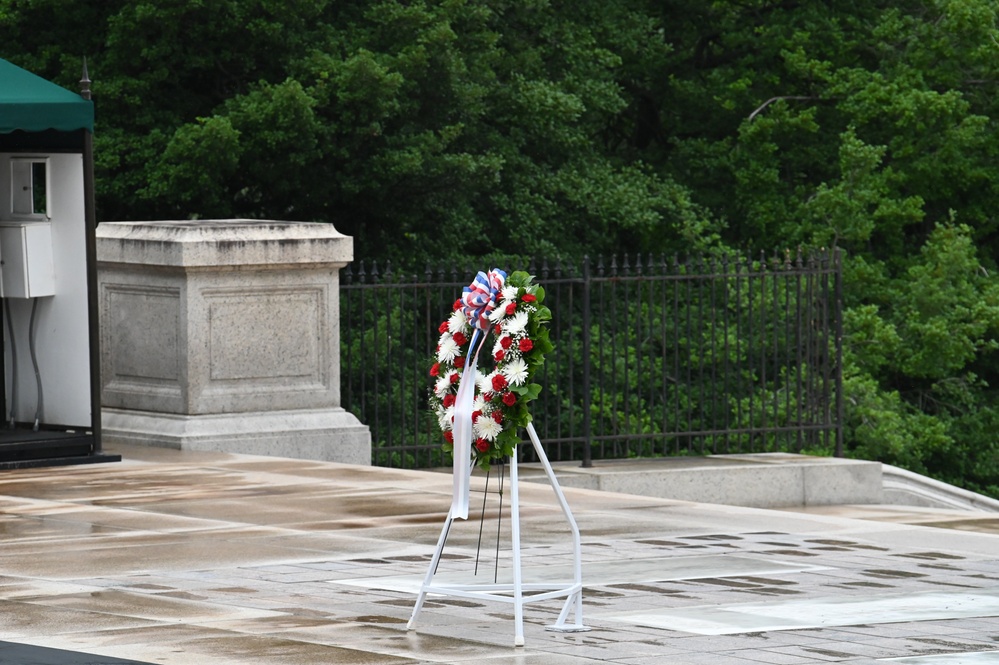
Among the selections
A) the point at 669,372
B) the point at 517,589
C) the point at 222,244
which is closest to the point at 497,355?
the point at 517,589

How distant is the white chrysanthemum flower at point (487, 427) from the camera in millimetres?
7340

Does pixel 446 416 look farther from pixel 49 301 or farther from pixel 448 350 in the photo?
pixel 49 301

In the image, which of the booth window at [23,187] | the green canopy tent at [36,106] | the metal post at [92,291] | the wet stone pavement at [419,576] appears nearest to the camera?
the wet stone pavement at [419,576]

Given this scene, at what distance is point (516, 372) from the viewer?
7.32 meters

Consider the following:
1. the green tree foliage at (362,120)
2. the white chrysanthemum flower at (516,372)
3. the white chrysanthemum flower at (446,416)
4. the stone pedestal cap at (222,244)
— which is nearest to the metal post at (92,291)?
the stone pedestal cap at (222,244)

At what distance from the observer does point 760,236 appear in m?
29.0

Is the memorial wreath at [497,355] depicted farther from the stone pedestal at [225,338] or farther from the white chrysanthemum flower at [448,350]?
the stone pedestal at [225,338]

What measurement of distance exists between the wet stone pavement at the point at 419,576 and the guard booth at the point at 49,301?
508 mm

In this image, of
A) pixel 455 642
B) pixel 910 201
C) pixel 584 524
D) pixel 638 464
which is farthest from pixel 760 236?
pixel 455 642

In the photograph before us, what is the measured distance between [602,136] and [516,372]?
2478 centimetres

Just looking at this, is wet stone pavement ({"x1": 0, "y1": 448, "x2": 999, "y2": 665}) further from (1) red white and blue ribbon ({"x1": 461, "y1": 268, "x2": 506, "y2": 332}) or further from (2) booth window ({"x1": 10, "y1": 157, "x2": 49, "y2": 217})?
(2) booth window ({"x1": 10, "y1": 157, "x2": 49, "y2": 217})

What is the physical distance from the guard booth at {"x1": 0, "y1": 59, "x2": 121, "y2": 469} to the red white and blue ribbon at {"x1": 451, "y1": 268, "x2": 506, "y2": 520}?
595 cm

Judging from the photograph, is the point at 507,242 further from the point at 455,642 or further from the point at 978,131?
the point at 455,642

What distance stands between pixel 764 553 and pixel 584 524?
1314 millimetres
